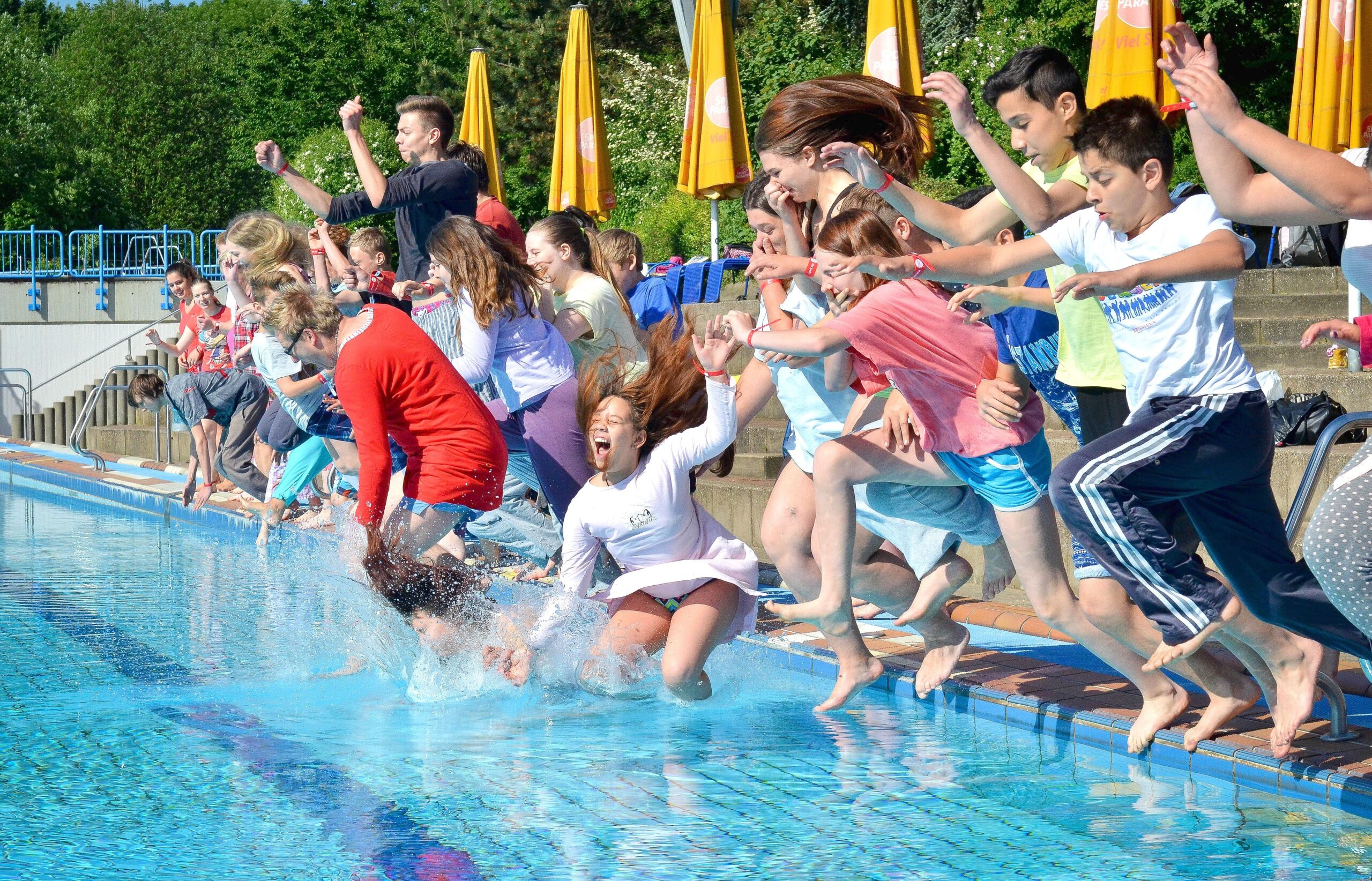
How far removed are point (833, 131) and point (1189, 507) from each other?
1.77 m

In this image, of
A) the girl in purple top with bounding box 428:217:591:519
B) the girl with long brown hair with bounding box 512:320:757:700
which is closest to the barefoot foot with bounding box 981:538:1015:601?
the girl with long brown hair with bounding box 512:320:757:700

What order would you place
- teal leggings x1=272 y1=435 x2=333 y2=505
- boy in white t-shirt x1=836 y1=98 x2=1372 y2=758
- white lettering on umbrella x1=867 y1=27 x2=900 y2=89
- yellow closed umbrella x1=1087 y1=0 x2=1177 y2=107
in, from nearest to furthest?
boy in white t-shirt x1=836 y1=98 x2=1372 y2=758
teal leggings x1=272 y1=435 x2=333 y2=505
yellow closed umbrella x1=1087 y1=0 x2=1177 y2=107
white lettering on umbrella x1=867 y1=27 x2=900 y2=89

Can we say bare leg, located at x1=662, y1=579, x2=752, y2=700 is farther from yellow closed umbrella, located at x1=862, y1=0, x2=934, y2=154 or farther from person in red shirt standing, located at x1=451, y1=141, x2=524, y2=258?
yellow closed umbrella, located at x1=862, y1=0, x2=934, y2=154

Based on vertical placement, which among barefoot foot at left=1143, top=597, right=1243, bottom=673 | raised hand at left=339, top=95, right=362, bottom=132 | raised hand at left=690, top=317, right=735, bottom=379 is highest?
raised hand at left=339, top=95, right=362, bottom=132

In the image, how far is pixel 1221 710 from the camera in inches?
171

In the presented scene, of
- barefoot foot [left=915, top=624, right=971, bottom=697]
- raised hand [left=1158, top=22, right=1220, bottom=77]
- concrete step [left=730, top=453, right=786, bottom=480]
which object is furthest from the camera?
concrete step [left=730, top=453, right=786, bottom=480]

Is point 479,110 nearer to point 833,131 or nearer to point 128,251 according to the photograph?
point 833,131

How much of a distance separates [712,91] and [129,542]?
249 inches

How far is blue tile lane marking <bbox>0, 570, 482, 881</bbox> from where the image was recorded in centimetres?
373

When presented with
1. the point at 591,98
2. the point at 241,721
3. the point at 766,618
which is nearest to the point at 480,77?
the point at 591,98

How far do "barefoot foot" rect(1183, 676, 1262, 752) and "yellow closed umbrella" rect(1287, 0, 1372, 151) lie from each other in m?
6.04

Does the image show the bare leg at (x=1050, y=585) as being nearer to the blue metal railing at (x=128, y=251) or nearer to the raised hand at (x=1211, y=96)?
the raised hand at (x=1211, y=96)

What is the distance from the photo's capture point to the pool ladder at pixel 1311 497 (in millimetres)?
4164

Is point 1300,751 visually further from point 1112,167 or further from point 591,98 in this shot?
point 591,98
